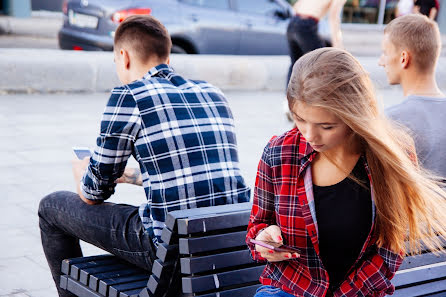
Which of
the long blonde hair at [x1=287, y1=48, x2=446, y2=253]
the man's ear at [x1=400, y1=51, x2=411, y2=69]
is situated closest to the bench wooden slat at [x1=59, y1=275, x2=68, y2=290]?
the long blonde hair at [x1=287, y1=48, x2=446, y2=253]

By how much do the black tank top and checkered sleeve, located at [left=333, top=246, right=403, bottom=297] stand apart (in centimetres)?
4

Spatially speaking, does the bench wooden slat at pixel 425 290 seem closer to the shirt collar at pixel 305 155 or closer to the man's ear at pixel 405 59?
the shirt collar at pixel 305 155

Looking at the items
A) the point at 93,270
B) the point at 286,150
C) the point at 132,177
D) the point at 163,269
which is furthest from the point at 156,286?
the point at 132,177

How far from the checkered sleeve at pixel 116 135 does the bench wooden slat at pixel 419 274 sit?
47.2 inches

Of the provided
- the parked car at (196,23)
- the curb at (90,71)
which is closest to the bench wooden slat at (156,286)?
the curb at (90,71)

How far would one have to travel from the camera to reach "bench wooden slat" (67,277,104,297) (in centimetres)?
317

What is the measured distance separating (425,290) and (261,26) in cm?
1013

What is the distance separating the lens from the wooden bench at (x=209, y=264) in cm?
277

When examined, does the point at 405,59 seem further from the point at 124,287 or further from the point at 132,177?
the point at 124,287

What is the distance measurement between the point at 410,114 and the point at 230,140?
0.84 m

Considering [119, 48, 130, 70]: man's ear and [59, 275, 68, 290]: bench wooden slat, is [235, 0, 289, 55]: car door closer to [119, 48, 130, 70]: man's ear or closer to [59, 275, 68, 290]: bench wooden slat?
[119, 48, 130, 70]: man's ear

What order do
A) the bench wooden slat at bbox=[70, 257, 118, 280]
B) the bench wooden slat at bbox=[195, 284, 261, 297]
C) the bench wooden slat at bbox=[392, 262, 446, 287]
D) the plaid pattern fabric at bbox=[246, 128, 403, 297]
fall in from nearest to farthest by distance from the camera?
1. the plaid pattern fabric at bbox=[246, 128, 403, 297]
2. the bench wooden slat at bbox=[195, 284, 261, 297]
3. the bench wooden slat at bbox=[392, 262, 446, 287]
4. the bench wooden slat at bbox=[70, 257, 118, 280]

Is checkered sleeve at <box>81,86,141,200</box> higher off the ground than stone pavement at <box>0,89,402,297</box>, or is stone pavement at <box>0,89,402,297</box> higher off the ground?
checkered sleeve at <box>81,86,141,200</box>

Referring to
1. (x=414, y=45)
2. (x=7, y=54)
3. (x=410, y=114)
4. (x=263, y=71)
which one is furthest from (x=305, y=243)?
(x=263, y=71)
